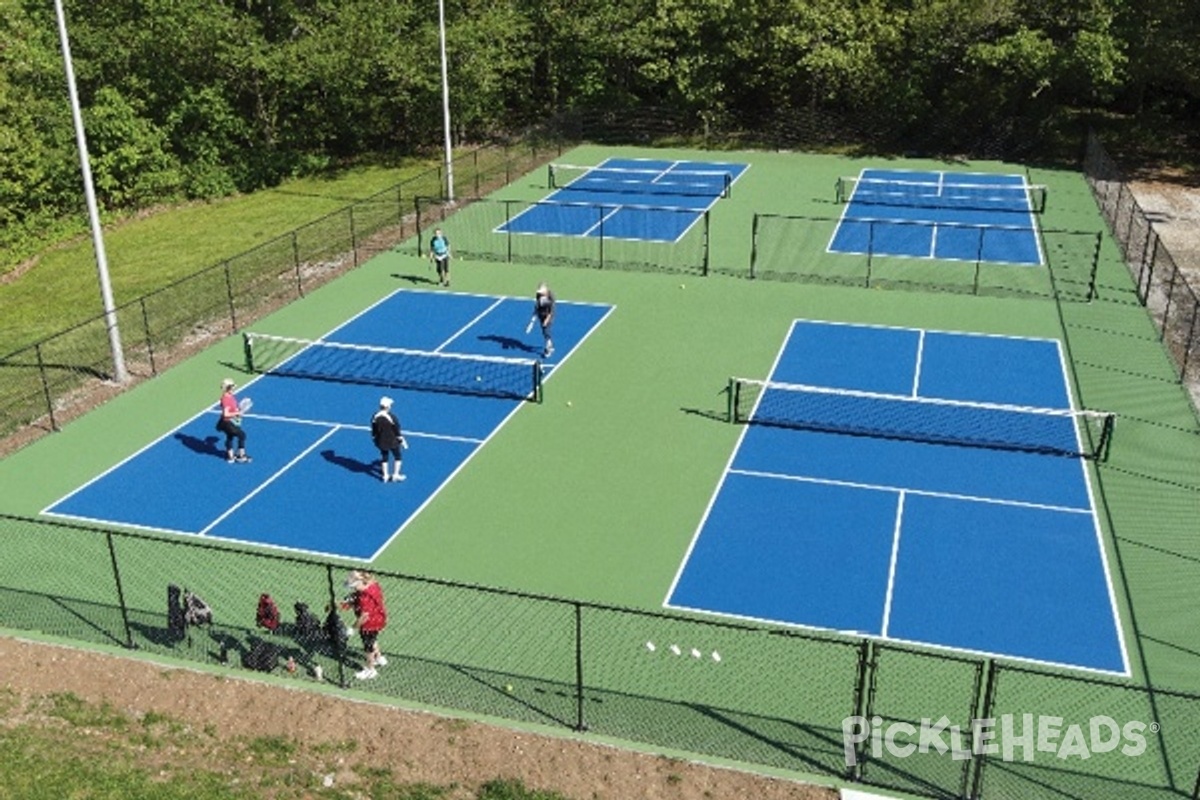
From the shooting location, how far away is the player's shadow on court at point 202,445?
2109cm

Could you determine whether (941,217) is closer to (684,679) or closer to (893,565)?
(893,565)

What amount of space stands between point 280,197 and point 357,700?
118ft

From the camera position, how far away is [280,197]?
46500 mm

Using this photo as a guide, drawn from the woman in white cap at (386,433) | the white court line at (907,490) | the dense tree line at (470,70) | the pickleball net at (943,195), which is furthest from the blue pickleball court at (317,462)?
the dense tree line at (470,70)

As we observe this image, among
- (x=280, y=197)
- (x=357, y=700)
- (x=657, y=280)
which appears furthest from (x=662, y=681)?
(x=280, y=197)

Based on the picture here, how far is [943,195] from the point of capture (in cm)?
4028

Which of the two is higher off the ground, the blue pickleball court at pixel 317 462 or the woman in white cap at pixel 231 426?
the woman in white cap at pixel 231 426

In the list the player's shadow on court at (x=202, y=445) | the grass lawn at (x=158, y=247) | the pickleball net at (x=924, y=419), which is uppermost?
the pickleball net at (x=924, y=419)

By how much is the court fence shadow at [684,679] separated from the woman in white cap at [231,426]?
3.39m

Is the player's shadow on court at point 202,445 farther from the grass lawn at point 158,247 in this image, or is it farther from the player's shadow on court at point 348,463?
the grass lawn at point 158,247

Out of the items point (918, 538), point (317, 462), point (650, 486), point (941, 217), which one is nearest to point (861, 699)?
point (918, 538)

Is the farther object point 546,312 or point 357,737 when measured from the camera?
point 546,312

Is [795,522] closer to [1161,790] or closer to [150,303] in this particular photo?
[1161,790]
